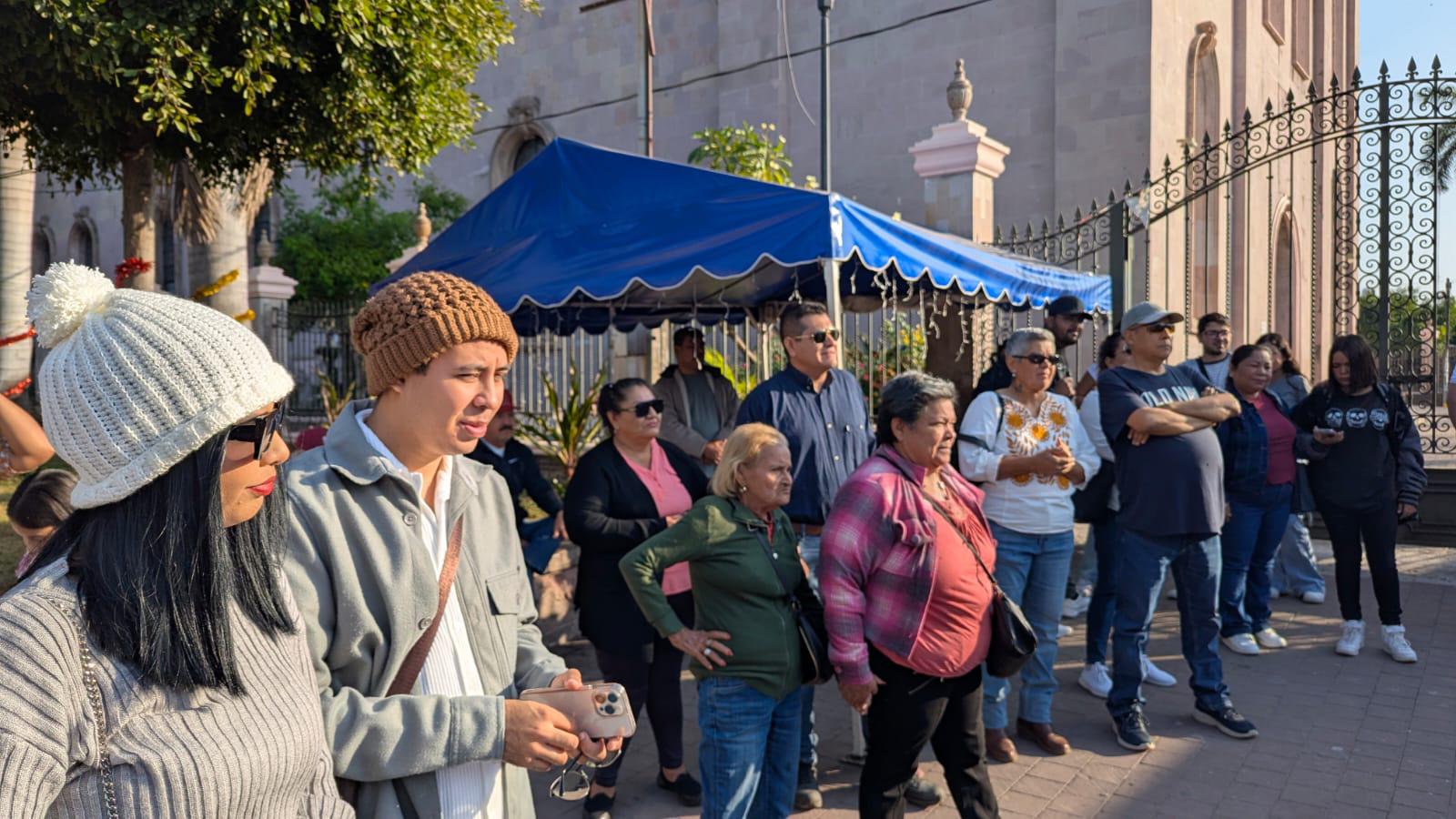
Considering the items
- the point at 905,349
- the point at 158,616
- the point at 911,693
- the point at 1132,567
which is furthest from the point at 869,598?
the point at 905,349

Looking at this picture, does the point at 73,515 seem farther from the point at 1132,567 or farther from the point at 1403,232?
the point at 1403,232

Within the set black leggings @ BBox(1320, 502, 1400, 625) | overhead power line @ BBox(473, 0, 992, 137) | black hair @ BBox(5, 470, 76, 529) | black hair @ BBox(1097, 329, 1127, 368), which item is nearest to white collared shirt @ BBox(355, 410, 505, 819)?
black hair @ BBox(5, 470, 76, 529)

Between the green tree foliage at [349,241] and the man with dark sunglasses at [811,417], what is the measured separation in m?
16.0

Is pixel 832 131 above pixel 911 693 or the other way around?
above

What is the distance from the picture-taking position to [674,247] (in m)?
5.59

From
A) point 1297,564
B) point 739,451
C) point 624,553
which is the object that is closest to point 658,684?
point 624,553

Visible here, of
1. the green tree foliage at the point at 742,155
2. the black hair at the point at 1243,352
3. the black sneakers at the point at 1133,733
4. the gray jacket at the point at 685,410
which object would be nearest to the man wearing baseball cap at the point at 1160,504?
the black sneakers at the point at 1133,733

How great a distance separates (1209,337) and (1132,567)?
2741mm

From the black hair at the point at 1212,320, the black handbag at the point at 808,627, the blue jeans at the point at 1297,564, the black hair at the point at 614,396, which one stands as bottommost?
the blue jeans at the point at 1297,564

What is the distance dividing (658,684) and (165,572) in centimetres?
321

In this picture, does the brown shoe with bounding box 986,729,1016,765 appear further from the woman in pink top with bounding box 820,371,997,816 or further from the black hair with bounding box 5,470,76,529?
the black hair with bounding box 5,470,76,529

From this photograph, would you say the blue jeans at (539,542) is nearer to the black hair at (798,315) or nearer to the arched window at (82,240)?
the black hair at (798,315)

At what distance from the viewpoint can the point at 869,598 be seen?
3432 mm

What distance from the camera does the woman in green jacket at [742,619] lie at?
3391mm
